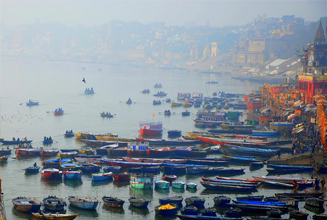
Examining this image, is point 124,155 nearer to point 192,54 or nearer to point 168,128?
point 168,128

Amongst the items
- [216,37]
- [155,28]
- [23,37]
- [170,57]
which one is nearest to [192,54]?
[170,57]

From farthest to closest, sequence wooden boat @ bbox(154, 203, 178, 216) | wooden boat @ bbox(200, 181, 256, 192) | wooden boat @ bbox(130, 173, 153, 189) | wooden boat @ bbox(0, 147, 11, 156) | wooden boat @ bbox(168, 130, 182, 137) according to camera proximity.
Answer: wooden boat @ bbox(168, 130, 182, 137) → wooden boat @ bbox(0, 147, 11, 156) → wooden boat @ bbox(130, 173, 153, 189) → wooden boat @ bbox(200, 181, 256, 192) → wooden boat @ bbox(154, 203, 178, 216)

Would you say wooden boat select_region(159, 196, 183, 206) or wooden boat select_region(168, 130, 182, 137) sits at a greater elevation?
wooden boat select_region(168, 130, 182, 137)

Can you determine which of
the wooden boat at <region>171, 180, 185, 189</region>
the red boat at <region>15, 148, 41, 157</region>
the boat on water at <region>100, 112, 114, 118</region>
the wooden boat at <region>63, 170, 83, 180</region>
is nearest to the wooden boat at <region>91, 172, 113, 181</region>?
the wooden boat at <region>63, 170, 83, 180</region>

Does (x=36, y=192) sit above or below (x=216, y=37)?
below

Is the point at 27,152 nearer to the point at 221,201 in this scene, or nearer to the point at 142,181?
the point at 142,181

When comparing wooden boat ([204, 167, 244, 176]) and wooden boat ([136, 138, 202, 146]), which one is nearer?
wooden boat ([204, 167, 244, 176])

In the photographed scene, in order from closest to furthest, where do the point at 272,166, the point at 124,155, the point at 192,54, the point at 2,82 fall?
1. the point at 272,166
2. the point at 124,155
3. the point at 2,82
4. the point at 192,54

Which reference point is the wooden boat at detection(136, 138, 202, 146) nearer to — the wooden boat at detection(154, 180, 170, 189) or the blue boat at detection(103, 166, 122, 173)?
the blue boat at detection(103, 166, 122, 173)

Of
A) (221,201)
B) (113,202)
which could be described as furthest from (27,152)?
(221,201)
